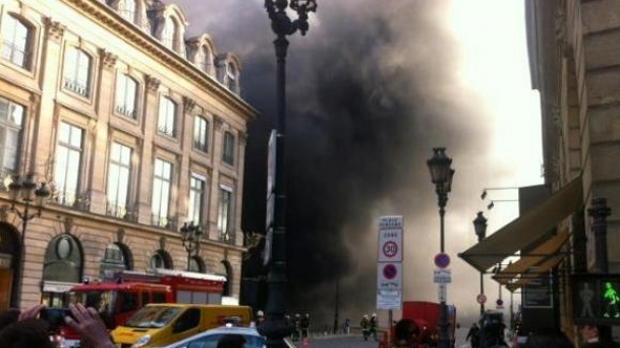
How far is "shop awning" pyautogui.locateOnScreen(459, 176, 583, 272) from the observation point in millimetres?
9273

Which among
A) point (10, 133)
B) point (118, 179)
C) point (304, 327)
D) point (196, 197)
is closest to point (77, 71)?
point (10, 133)

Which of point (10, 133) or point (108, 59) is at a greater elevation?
point (108, 59)

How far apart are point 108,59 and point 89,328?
36116 mm

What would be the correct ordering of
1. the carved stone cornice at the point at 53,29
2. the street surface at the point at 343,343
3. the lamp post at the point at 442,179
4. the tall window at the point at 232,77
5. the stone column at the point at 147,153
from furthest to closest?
the tall window at the point at 232,77 → the stone column at the point at 147,153 → the street surface at the point at 343,343 → the carved stone cornice at the point at 53,29 → the lamp post at the point at 442,179

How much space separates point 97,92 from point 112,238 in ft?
25.6

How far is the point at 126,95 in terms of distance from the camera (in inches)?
1549

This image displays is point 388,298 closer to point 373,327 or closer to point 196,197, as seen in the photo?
point 373,327

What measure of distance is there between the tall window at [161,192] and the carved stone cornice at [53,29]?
36.2 ft

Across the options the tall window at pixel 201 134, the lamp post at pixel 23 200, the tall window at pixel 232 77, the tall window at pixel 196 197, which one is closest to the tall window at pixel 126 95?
the tall window at pixel 201 134

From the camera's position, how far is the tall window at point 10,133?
30.2 m

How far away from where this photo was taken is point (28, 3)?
3130cm

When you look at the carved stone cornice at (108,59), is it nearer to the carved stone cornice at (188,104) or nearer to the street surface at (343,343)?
the carved stone cornice at (188,104)

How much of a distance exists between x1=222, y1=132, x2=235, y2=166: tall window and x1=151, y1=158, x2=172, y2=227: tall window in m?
8.07

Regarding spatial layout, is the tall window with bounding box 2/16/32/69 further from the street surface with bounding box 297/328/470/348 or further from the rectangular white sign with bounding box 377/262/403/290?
the rectangular white sign with bounding box 377/262/403/290
